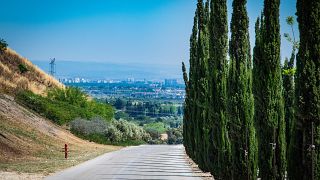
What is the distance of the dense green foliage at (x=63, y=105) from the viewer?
201 ft

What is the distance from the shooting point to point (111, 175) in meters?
23.7

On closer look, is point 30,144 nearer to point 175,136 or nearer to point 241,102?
point 241,102

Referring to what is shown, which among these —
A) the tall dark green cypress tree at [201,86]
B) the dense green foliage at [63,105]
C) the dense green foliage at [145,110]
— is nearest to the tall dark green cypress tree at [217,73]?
the tall dark green cypress tree at [201,86]

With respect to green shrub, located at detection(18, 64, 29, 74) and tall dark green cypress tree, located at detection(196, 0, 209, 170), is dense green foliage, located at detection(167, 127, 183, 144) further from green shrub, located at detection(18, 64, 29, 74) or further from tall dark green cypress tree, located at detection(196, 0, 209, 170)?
tall dark green cypress tree, located at detection(196, 0, 209, 170)

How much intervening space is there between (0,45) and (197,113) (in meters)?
→ 48.6

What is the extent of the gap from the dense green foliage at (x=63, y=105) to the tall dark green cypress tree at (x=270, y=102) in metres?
48.7

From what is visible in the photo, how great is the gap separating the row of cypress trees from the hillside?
30.6ft

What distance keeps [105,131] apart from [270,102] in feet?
172

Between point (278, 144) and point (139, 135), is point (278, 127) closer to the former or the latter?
point (278, 144)

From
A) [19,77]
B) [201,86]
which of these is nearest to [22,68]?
[19,77]

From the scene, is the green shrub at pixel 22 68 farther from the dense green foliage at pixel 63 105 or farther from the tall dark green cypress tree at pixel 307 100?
the tall dark green cypress tree at pixel 307 100

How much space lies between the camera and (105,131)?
215ft

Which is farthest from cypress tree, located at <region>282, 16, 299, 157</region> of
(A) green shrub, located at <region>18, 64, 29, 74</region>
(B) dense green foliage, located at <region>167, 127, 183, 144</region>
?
(B) dense green foliage, located at <region>167, 127, 183, 144</region>

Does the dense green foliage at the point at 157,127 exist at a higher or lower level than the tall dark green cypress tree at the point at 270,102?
lower
